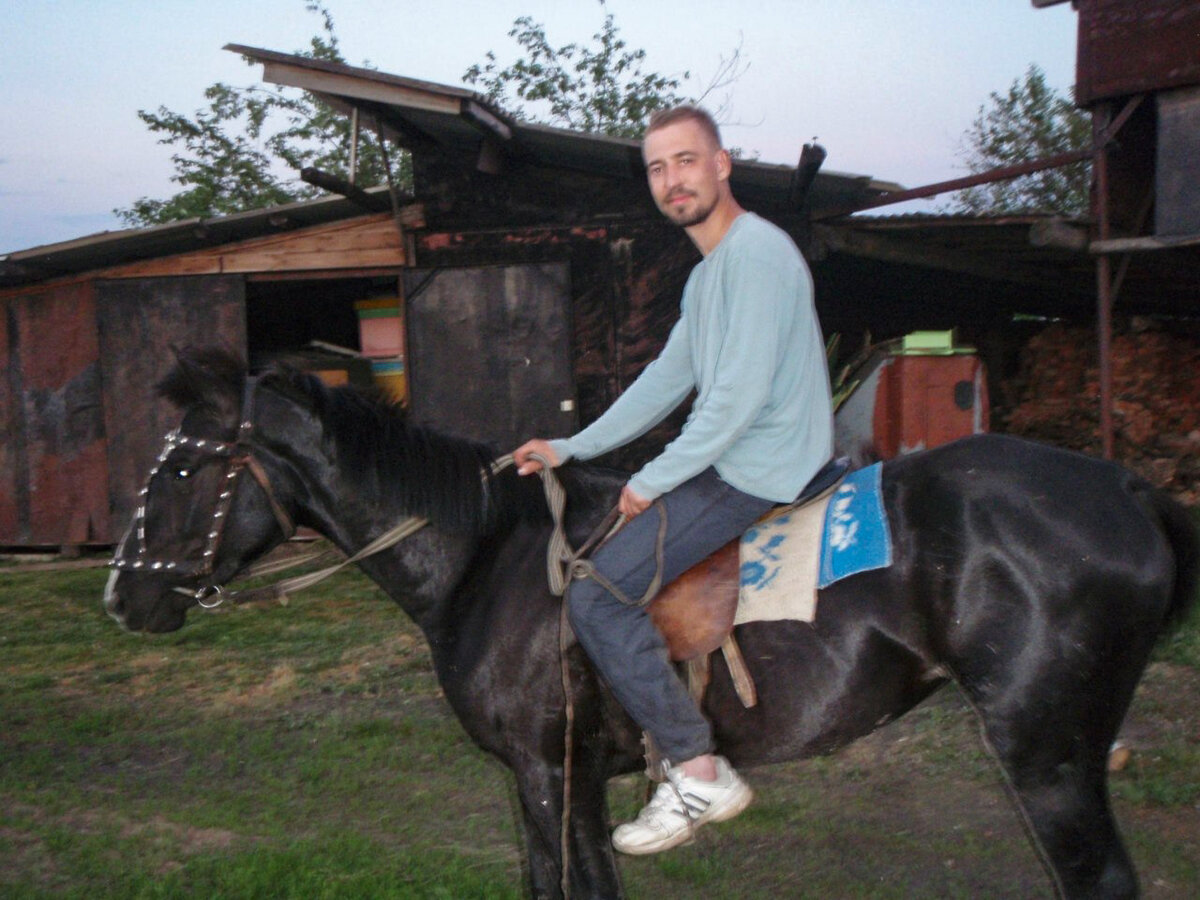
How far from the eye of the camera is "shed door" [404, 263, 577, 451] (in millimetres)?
8984

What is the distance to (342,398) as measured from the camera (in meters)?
3.04

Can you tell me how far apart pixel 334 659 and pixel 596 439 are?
13.6 ft

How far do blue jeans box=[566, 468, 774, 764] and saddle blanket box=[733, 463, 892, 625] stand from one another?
142 mm

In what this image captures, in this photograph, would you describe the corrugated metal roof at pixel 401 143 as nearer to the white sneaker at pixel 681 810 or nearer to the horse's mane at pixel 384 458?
the horse's mane at pixel 384 458

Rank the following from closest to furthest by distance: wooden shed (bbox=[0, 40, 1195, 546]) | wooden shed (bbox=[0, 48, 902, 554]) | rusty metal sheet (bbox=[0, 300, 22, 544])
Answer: wooden shed (bbox=[0, 40, 1195, 546])
wooden shed (bbox=[0, 48, 902, 554])
rusty metal sheet (bbox=[0, 300, 22, 544])

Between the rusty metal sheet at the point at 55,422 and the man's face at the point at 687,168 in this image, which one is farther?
the rusty metal sheet at the point at 55,422

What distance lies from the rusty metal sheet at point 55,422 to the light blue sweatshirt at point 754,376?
28.8 feet

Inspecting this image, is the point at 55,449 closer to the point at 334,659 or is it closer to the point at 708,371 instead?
the point at 334,659

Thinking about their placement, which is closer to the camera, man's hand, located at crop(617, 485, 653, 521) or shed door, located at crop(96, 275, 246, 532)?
man's hand, located at crop(617, 485, 653, 521)

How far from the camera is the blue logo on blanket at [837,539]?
2.72 meters

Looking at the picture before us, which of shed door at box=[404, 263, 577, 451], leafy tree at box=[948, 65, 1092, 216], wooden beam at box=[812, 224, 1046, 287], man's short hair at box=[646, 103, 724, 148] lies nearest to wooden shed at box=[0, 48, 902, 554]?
shed door at box=[404, 263, 577, 451]

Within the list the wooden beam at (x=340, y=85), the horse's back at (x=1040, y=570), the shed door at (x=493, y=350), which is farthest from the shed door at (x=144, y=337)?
the horse's back at (x=1040, y=570)

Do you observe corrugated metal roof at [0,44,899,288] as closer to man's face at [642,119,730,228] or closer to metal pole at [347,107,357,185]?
metal pole at [347,107,357,185]

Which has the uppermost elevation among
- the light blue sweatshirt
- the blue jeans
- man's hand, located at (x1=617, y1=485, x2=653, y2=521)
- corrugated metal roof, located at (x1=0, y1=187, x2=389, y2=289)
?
corrugated metal roof, located at (x1=0, y1=187, x2=389, y2=289)
